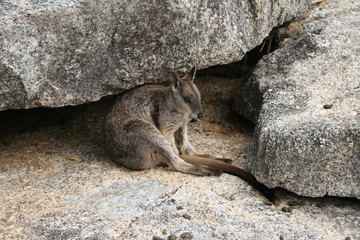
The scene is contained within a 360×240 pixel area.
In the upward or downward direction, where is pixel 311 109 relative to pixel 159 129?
upward

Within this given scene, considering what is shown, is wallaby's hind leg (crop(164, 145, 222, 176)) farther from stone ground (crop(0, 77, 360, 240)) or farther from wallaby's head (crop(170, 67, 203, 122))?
wallaby's head (crop(170, 67, 203, 122))

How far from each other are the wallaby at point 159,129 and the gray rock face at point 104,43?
283 mm

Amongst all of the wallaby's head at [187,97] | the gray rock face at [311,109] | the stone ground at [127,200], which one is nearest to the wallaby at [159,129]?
the wallaby's head at [187,97]

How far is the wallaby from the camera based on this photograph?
603 centimetres

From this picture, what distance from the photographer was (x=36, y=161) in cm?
621

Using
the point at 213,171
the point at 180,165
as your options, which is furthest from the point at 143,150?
the point at 213,171

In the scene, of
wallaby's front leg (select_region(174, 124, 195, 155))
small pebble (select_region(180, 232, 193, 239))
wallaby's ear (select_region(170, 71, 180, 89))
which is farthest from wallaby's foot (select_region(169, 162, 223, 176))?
small pebble (select_region(180, 232, 193, 239))

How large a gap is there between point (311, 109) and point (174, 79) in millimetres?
1469

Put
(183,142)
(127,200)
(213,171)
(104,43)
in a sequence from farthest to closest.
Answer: (183,142) → (213,171) → (104,43) → (127,200)

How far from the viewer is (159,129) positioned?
638cm

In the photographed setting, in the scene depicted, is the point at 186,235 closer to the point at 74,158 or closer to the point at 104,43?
the point at 74,158

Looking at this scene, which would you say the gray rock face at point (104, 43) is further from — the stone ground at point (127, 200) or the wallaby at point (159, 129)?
the stone ground at point (127, 200)

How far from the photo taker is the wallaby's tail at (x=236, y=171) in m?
5.50

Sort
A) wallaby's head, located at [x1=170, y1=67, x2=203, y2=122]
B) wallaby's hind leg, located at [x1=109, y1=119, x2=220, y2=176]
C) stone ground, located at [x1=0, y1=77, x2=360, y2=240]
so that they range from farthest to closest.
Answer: wallaby's head, located at [x1=170, y1=67, x2=203, y2=122], wallaby's hind leg, located at [x1=109, y1=119, x2=220, y2=176], stone ground, located at [x1=0, y1=77, x2=360, y2=240]
